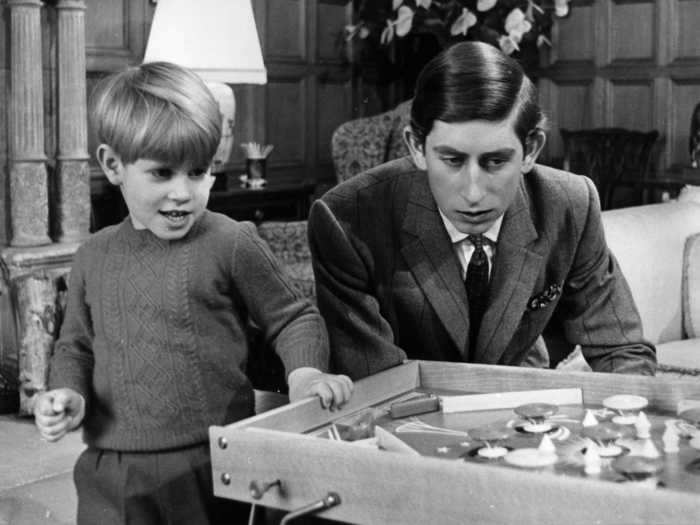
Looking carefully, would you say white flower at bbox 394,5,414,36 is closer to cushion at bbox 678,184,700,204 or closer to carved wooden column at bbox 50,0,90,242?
carved wooden column at bbox 50,0,90,242

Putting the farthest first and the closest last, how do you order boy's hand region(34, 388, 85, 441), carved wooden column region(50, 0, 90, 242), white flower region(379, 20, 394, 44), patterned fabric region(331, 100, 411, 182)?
1. white flower region(379, 20, 394, 44)
2. patterned fabric region(331, 100, 411, 182)
3. carved wooden column region(50, 0, 90, 242)
4. boy's hand region(34, 388, 85, 441)

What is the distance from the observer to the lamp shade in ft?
18.0

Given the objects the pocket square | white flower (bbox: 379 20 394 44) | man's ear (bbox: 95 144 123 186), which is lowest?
the pocket square

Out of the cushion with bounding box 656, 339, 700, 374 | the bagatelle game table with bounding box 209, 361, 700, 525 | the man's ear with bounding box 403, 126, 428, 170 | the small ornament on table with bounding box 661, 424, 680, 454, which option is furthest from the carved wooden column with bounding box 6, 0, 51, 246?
the small ornament on table with bounding box 661, 424, 680, 454

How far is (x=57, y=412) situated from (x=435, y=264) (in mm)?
755

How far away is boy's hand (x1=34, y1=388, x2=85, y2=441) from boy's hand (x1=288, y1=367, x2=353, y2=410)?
1.13ft

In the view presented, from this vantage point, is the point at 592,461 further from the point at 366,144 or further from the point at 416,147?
the point at 366,144

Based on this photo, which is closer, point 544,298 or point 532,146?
point 532,146

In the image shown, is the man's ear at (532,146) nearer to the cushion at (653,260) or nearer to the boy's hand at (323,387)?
the boy's hand at (323,387)

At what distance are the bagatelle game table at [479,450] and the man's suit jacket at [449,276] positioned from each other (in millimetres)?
261

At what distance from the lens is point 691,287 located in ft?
14.2

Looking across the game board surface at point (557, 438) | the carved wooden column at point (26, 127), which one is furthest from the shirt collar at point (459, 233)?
the carved wooden column at point (26, 127)

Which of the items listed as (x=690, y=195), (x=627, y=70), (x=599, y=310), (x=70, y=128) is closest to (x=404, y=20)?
(x=627, y=70)

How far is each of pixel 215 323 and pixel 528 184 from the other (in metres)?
0.72
